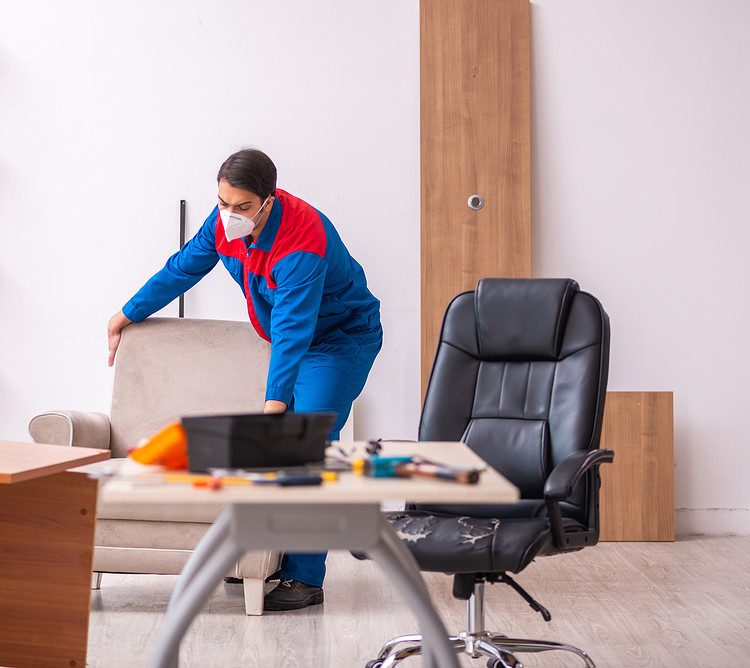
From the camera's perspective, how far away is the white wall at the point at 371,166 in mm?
3941

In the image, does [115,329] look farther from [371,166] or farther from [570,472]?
[570,472]

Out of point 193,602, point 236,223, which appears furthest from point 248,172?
point 193,602

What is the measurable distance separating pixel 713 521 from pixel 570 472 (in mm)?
2520

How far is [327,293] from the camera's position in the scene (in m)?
2.87

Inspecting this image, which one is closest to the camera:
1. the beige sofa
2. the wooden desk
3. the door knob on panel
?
the wooden desk

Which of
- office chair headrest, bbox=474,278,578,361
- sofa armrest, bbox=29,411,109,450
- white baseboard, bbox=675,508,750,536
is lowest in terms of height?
white baseboard, bbox=675,508,750,536

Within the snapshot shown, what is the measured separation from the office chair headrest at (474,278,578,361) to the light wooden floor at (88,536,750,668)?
2.89 feet

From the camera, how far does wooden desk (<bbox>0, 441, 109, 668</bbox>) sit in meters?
2.11

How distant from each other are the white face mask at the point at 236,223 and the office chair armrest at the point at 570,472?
1.26 m

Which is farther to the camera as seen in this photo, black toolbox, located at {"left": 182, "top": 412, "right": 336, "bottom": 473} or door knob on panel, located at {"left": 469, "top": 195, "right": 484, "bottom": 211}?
door knob on panel, located at {"left": 469, "top": 195, "right": 484, "bottom": 211}

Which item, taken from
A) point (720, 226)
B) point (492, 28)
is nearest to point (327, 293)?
point (492, 28)

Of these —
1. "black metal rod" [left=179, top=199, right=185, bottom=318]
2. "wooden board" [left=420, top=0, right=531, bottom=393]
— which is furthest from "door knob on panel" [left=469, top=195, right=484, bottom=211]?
"black metal rod" [left=179, top=199, right=185, bottom=318]

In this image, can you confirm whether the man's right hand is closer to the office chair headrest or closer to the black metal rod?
the black metal rod

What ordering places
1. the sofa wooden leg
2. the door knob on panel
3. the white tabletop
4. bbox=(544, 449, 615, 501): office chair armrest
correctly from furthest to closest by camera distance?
the door knob on panel
the sofa wooden leg
bbox=(544, 449, 615, 501): office chair armrest
the white tabletop
